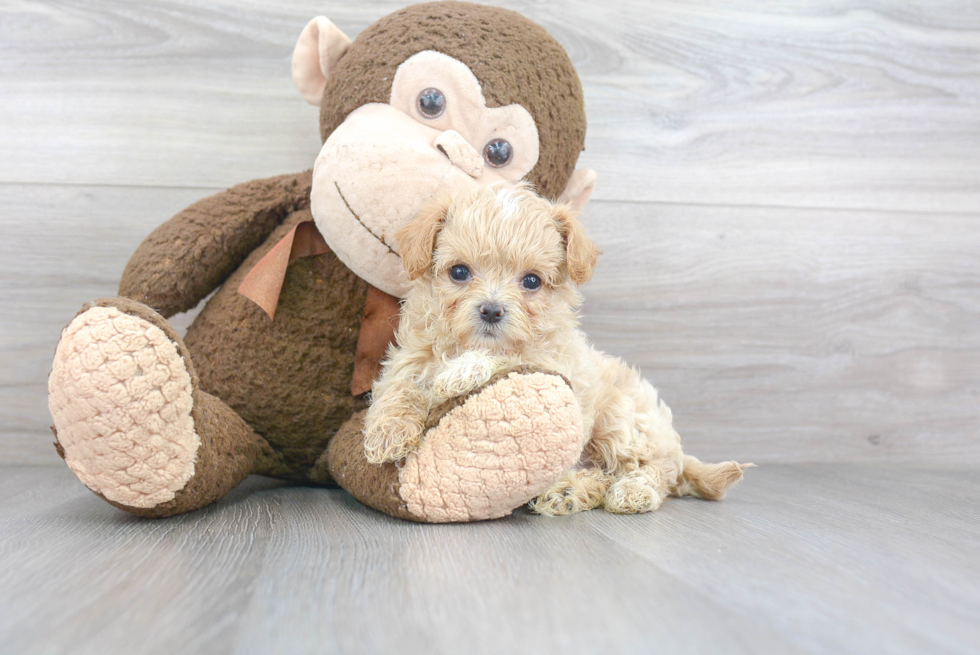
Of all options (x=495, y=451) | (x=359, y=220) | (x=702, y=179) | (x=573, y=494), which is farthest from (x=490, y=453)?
(x=702, y=179)

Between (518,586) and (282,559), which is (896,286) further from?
(282,559)

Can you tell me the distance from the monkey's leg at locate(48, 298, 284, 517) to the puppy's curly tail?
79 cm

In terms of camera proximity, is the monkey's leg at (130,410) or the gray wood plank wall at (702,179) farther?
the gray wood plank wall at (702,179)

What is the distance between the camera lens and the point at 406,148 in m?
1.05

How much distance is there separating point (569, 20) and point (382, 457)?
3.66 feet

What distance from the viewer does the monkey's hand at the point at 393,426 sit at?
95 centimetres

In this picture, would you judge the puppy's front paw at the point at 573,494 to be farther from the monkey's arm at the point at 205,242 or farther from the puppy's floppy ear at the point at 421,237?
the monkey's arm at the point at 205,242

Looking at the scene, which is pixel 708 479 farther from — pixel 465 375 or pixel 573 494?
pixel 465 375

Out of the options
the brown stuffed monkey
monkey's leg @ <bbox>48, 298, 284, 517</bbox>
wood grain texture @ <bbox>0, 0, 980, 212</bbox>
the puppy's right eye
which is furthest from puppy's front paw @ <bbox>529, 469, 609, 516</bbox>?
wood grain texture @ <bbox>0, 0, 980, 212</bbox>

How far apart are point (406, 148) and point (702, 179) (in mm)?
877

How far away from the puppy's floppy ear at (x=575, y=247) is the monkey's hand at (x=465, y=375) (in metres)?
0.18

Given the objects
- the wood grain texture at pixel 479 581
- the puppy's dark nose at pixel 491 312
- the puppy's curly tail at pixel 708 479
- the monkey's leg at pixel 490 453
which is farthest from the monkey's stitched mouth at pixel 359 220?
the puppy's curly tail at pixel 708 479

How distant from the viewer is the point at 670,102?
1636mm

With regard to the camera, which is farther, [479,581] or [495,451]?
[495,451]
